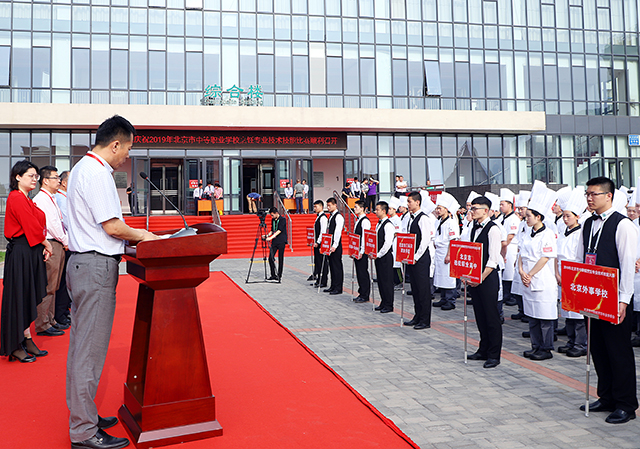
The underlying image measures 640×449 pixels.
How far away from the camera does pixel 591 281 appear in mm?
3982

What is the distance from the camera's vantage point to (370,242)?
8.60m

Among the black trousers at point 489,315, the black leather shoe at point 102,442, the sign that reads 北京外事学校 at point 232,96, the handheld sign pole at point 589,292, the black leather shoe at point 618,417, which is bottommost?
the black leather shoe at point 618,417

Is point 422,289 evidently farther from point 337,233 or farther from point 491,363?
point 337,233

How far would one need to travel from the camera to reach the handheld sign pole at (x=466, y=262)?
17.4 ft

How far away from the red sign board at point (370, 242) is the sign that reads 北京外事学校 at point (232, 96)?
677 inches

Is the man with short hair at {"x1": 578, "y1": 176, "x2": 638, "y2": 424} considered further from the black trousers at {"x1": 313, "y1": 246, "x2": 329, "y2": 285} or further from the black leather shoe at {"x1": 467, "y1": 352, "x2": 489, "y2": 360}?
the black trousers at {"x1": 313, "y1": 246, "x2": 329, "y2": 285}

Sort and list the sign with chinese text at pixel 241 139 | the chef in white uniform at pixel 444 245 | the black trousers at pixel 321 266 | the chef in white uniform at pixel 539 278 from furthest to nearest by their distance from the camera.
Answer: the sign with chinese text at pixel 241 139 → the black trousers at pixel 321 266 → the chef in white uniform at pixel 444 245 → the chef in white uniform at pixel 539 278

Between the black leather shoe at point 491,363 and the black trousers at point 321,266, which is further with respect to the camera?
the black trousers at point 321,266

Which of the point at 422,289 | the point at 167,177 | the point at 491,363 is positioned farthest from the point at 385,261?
the point at 167,177

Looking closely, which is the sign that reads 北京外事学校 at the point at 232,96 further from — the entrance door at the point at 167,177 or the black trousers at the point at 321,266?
the black trousers at the point at 321,266

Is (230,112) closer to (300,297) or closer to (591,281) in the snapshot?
(300,297)

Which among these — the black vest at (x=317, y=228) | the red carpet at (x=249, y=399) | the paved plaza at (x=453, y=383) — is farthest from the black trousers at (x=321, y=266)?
the red carpet at (x=249, y=399)

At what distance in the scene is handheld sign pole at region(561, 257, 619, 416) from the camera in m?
3.76

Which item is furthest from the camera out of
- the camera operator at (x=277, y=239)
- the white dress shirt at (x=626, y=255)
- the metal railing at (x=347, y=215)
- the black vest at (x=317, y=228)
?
the metal railing at (x=347, y=215)
